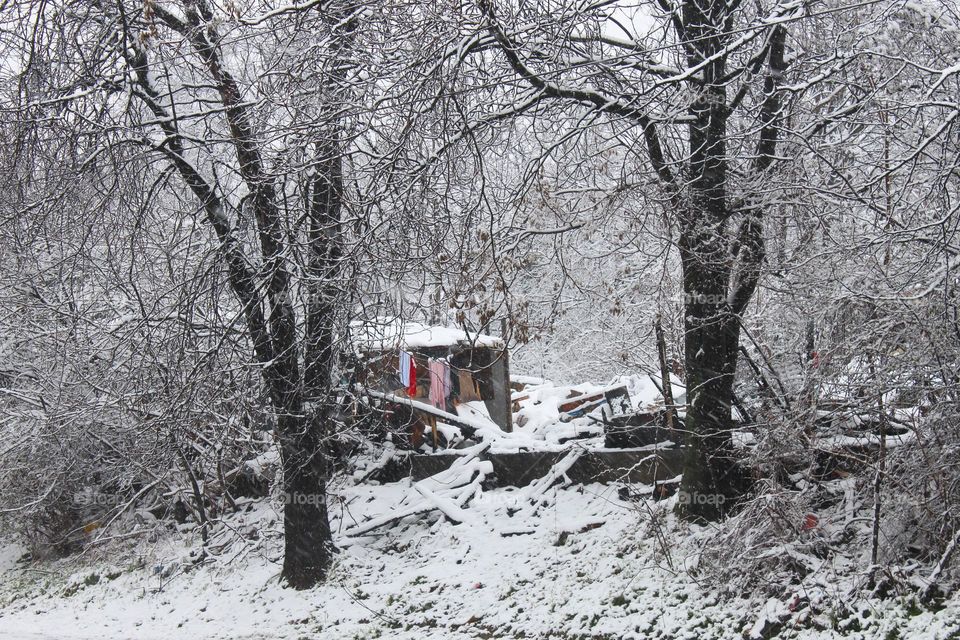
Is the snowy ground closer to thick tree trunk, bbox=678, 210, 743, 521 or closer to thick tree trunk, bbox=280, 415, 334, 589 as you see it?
thick tree trunk, bbox=280, 415, 334, 589

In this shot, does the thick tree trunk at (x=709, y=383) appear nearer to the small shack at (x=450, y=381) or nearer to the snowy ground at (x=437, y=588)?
the snowy ground at (x=437, y=588)

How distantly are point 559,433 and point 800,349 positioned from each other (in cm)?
521

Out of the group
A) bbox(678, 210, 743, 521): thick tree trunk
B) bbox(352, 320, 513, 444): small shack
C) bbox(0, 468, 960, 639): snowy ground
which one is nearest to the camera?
bbox(0, 468, 960, 639): snowy ground

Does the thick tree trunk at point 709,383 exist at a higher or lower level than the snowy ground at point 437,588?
higher

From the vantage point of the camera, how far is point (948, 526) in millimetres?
5617

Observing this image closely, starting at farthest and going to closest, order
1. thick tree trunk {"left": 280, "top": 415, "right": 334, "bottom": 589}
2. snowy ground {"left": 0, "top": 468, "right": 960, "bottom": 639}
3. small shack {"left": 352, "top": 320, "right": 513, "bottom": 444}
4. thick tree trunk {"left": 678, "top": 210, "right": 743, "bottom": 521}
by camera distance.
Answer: small shack {"left": 352, "top": 320, "right": 513, "bottom": 444} → thick tree trunk {"left": 280, "top": 415, "right": 334, "bottom": 589} → thick tree trunk {"left": 678, "top": 210, "right": 743, "bottom": 521} → snowy ground {"left": 0, "top": 468, "right": 960, "bottom": 639}

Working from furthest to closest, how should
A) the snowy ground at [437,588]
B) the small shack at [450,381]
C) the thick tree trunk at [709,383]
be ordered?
the small shack at [450,381]
the thick tree trunk at [709,383]
the snowy ground at [437,588]

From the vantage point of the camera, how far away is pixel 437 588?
8.70 m

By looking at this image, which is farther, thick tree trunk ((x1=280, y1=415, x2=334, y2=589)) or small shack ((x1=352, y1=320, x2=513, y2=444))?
small shack ((x1=352, y1=320, x2=513, y2=444))

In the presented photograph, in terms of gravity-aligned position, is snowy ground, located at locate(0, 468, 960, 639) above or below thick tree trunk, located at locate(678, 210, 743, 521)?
below

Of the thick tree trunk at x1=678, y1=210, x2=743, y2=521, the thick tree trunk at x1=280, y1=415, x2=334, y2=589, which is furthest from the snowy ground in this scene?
the thick tree trunk at x1=678, y1=210, x2=743, y2=521

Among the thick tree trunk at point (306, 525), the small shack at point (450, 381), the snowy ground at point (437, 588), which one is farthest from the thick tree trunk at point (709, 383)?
the small shack at point (450, 381)

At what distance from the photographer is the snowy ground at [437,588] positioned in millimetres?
A: 6594

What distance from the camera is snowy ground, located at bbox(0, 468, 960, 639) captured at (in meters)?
6.59
